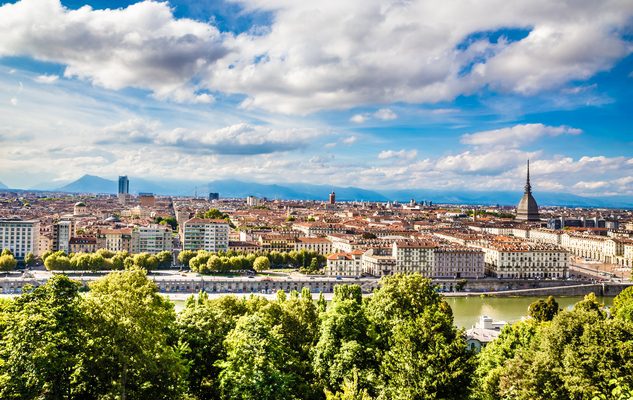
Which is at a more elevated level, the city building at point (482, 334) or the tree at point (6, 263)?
the tree at point (6, 263)

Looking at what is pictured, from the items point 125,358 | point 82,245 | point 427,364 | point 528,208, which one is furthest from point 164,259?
point 528,208

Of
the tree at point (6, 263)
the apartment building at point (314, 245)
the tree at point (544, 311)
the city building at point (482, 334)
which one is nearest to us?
the city building at point (482, 334)

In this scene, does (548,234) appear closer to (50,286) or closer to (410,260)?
(410,260)

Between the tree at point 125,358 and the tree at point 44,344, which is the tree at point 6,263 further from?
the tree at point 125,358

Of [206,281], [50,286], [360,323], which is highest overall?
[50,286]

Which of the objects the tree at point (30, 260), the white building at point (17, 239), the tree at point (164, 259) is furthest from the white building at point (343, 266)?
the white building at point (17, 239)

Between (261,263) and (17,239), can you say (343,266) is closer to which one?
(261,263)

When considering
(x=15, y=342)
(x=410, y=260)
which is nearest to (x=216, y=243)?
(x=410, y=260)
